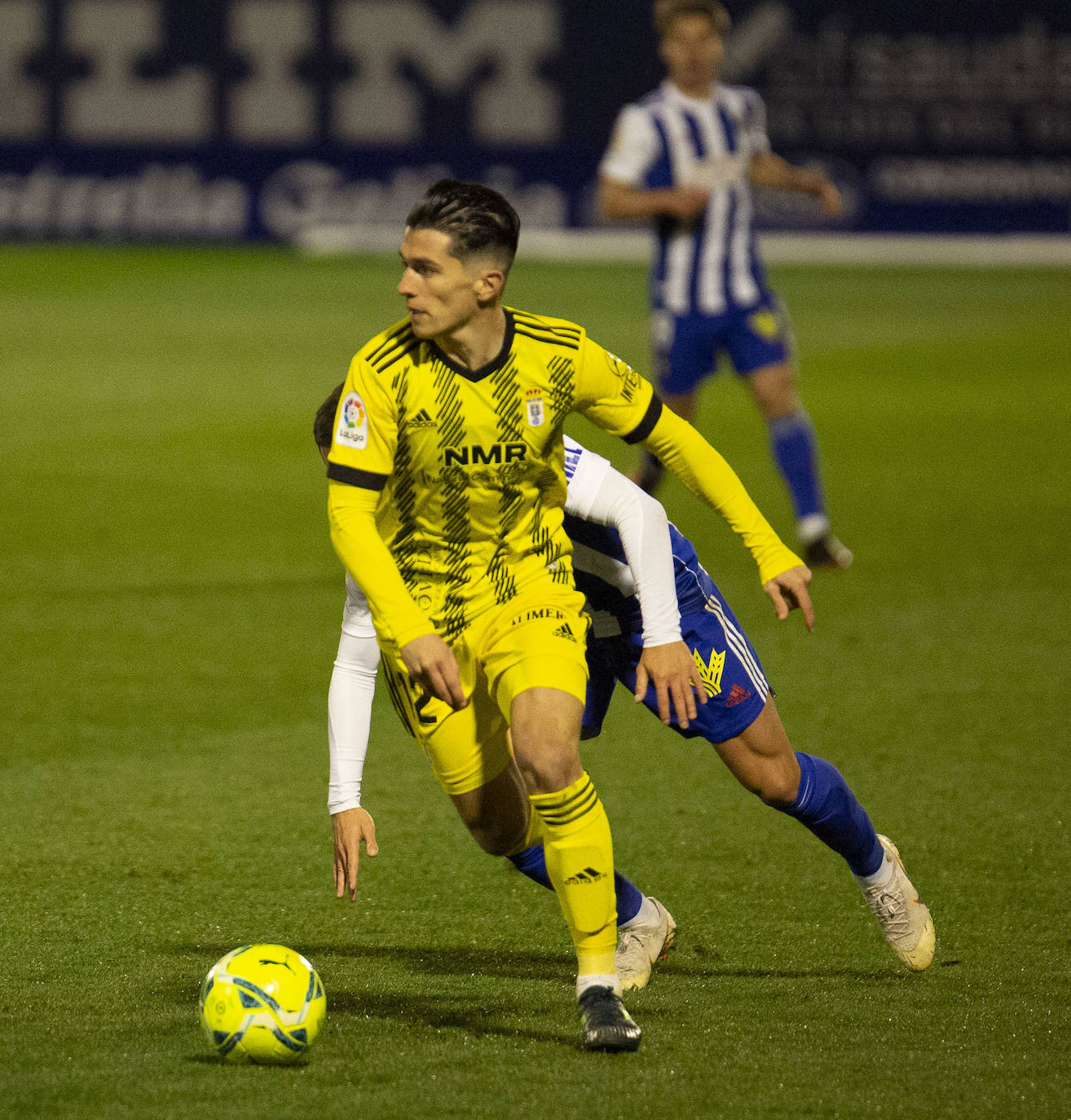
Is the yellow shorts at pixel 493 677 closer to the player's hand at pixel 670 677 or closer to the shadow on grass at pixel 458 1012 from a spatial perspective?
the player's hand at pixel 670 677

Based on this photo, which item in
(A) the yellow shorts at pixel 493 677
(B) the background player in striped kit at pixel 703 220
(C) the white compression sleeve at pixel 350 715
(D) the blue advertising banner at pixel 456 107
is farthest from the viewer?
(D) the blue advertising banner at pixel 456 107

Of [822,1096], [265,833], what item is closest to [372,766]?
[265,833]

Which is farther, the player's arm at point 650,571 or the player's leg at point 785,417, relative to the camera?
the player's leg at point 785,417

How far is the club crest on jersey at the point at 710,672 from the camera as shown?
4.07 meters

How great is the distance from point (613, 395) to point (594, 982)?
119 cm

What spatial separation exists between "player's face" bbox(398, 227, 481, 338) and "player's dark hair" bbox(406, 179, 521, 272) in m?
0.02

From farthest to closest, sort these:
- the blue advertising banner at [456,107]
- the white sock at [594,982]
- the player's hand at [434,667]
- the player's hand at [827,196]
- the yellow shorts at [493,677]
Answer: the blue advertising banner at [456,107]
the player's hand at [827,196]
the yellow shorts at [493,677]
the white sock at [594,982]
the player's hand at [434,667]

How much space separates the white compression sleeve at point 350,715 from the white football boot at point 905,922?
119 centimetres

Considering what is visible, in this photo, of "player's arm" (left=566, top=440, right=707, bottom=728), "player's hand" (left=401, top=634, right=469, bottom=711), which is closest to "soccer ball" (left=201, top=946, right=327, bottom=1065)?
"player's hand" (left=401, top=634, right=469, bottom=711)

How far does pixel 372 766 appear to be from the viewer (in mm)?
6086

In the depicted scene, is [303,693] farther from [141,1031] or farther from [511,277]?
[511,277]

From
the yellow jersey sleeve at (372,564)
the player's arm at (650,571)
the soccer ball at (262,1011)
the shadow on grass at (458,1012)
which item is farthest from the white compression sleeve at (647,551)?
the soccer ball at (262,1011)

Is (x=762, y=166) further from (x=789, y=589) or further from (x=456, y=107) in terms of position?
(x=456, y=107)

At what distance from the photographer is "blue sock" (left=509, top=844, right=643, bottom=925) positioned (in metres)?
4.24
